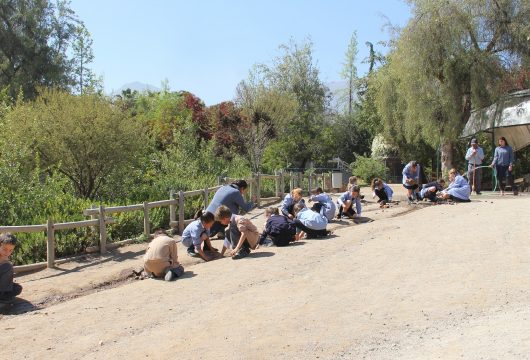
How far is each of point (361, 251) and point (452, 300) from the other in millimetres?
3051

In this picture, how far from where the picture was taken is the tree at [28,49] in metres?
33.3

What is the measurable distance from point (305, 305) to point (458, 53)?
17488 mm

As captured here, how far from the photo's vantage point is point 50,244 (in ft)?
32.8

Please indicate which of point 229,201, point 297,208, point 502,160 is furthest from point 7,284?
point 502,160

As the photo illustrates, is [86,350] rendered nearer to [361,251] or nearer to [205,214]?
[205,214]

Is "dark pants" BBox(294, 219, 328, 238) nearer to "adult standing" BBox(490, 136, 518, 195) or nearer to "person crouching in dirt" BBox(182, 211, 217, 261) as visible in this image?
"person crouching in dirt" BBox(182, 211, 217, 261)

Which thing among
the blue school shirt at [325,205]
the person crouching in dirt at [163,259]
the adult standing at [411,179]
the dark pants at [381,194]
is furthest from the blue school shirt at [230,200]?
the adult standing at [411,179]

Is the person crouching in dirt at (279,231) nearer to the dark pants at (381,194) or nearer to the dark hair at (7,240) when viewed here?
the dark hair at (7,240)

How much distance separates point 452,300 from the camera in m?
6.54

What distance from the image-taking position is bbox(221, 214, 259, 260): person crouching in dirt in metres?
9.52

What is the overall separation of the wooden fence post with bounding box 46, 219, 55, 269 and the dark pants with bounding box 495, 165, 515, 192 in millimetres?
12408

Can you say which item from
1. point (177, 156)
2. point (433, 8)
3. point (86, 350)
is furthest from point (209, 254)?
point (433, 8)

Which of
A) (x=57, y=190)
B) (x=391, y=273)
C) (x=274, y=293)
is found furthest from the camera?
(x=57, y=190)

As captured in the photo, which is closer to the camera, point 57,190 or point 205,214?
point 205,214
